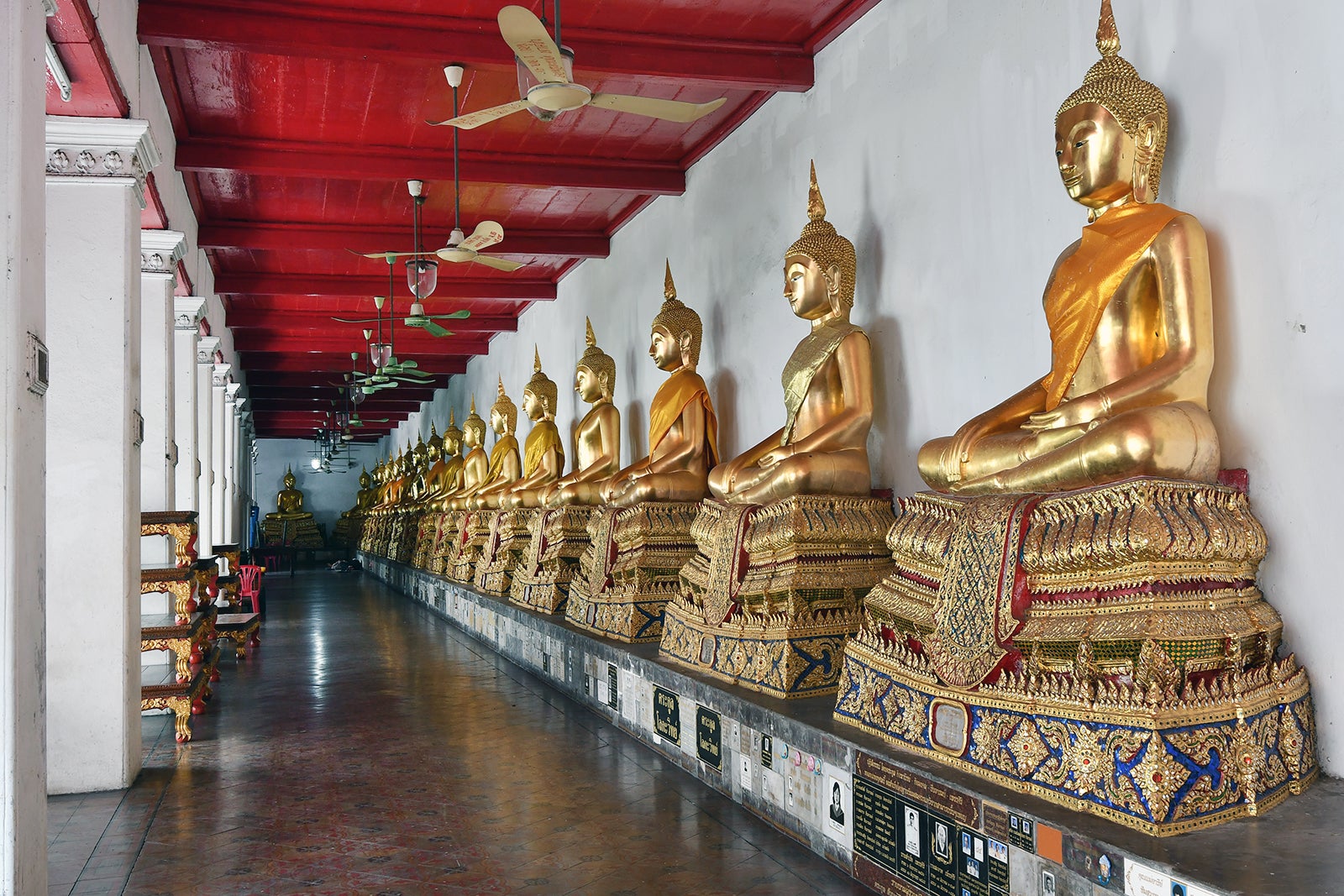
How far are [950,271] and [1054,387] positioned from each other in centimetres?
105

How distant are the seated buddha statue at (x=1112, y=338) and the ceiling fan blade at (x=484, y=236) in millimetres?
3583

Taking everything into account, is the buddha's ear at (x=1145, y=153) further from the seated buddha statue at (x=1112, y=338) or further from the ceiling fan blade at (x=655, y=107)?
the ceiling fan blade at (x=655, y=107)

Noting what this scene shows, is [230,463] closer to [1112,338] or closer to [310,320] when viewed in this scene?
[310,320]

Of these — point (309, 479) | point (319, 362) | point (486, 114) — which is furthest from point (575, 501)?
point (309, 479)

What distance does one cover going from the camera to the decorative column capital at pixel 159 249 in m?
5.56

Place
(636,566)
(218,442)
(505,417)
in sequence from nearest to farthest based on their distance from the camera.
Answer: (636,566) → (505,417) → (218,442)

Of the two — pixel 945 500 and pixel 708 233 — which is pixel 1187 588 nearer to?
pixel 945 500

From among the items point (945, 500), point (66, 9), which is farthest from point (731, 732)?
point (66, 9)

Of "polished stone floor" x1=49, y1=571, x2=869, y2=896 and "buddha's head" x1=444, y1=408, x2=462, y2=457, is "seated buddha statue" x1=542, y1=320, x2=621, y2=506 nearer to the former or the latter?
"polished stone floor" x1=49, y1=571, x2=869, y2=896

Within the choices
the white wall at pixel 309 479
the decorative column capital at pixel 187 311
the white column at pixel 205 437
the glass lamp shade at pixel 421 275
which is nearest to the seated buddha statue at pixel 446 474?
the white column at pixel 205 437

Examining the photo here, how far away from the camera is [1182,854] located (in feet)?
6.76

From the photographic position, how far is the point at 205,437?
9375 millimetres

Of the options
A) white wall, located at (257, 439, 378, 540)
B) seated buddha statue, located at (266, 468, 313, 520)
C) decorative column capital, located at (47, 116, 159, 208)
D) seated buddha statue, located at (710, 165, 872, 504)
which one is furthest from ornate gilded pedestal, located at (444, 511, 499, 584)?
white wall, located at (257, 439, 378, 540)

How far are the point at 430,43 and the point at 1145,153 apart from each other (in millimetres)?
3131
